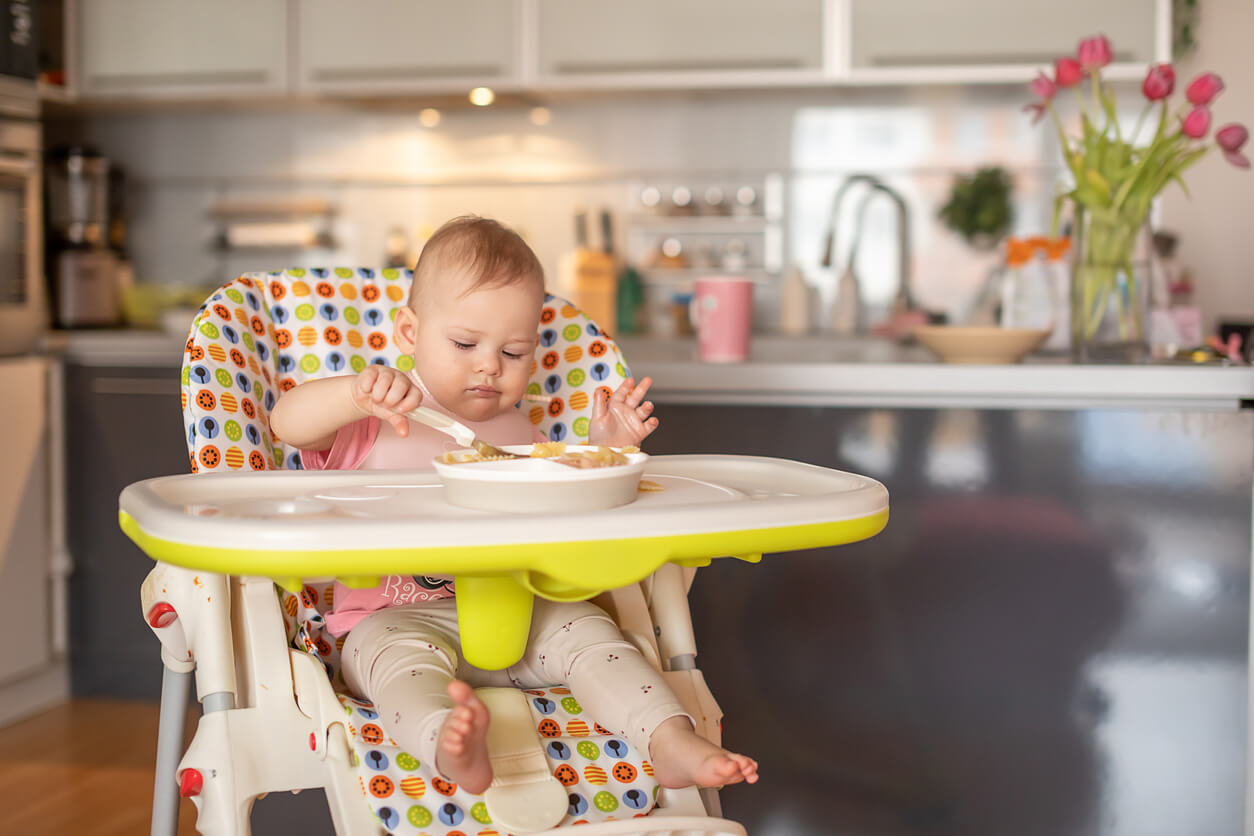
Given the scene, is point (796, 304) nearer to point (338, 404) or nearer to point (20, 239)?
point (20, 239)

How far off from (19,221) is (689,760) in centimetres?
215

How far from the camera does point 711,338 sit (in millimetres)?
1844

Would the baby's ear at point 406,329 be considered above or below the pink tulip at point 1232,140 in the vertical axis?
below

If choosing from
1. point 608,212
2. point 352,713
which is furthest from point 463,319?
point 608,212

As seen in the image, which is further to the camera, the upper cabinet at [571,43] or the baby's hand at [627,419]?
the upper cabinet at [571,43]

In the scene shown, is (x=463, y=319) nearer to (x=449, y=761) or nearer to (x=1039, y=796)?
(x=449, y=761)

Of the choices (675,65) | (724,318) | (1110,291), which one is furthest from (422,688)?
(675,65)

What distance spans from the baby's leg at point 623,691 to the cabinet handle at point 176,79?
226 cm

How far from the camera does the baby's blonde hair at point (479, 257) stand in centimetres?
115

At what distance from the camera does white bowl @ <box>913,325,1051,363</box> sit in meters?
1.73

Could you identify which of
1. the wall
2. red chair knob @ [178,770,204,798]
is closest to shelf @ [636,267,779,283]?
the wall

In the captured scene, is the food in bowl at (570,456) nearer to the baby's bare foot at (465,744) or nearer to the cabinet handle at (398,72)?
the baby's bare foot at (465,744)

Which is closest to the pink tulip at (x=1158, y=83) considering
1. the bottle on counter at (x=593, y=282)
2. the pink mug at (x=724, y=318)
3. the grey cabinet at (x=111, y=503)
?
the pink mug at (x=724, y=318)

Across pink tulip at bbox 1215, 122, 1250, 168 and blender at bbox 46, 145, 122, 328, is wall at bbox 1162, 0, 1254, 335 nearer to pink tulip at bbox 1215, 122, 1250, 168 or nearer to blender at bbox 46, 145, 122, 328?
pink tulip at bbox 1215, 122, 1250, 168
